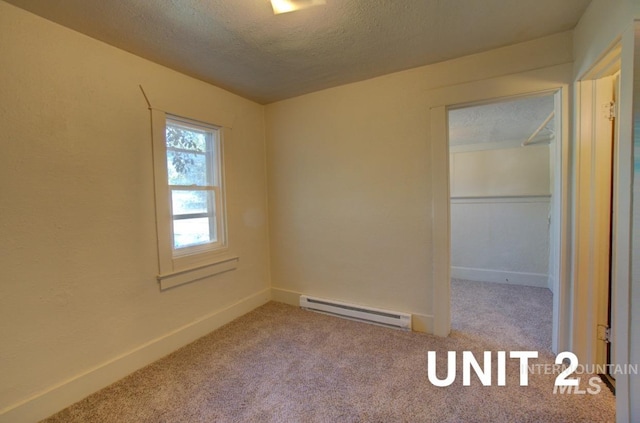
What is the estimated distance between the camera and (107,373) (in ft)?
6.25

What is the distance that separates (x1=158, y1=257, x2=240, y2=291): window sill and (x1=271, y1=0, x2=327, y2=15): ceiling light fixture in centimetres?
210

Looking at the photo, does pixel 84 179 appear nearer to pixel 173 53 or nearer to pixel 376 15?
pixel 173 53

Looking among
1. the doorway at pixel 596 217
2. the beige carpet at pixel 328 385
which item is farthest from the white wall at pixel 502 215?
the doorway at pixel 596 217

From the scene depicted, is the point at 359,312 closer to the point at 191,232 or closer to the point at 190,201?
the point at 191,232

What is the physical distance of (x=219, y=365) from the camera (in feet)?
6.86

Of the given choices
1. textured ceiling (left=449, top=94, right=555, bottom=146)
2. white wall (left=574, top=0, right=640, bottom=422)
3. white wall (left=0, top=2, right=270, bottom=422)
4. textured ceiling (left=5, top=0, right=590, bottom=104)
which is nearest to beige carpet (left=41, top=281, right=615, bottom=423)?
white wall (left=0, top=2, right=270, bottom=422)

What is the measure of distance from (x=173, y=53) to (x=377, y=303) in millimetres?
2774

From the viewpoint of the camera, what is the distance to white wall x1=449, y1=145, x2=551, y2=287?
3.82 meters

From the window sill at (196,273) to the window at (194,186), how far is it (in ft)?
0.54

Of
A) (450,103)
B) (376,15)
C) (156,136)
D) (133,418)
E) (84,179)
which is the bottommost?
(133,418)

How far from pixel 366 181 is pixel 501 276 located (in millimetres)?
2802

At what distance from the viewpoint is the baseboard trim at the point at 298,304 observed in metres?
2.48

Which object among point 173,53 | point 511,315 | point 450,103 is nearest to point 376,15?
point 450,103

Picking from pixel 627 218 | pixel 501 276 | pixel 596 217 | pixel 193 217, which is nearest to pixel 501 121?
pixel 596 217
